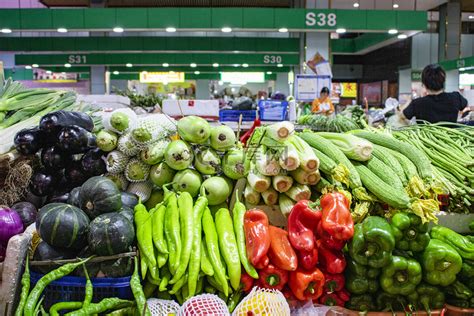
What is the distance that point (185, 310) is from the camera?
6.97 ft

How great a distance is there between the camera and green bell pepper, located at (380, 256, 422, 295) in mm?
2230

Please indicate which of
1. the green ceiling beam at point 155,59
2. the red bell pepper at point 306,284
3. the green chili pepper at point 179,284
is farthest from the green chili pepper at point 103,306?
the green ceiling beam at point 155,59

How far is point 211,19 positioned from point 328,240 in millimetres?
8106

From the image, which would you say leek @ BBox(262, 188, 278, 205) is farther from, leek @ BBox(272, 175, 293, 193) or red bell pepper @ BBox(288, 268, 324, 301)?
red bell pepper @ BBox(288, 268, 324, 301)

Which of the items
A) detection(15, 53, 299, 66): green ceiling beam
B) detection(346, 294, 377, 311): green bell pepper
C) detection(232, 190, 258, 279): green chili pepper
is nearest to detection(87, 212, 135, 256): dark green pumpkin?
detection(232, 190, 258, 279): green chili pepper

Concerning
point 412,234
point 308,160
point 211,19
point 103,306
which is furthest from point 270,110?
point 103,306

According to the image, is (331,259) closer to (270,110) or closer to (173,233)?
(173,233)

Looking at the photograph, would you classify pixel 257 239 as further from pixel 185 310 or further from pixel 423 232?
pixel 423 232

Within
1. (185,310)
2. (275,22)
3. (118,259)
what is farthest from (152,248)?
(275,22)

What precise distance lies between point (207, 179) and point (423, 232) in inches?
47.0

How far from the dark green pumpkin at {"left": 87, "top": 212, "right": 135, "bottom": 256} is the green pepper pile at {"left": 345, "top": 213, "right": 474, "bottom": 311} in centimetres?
102

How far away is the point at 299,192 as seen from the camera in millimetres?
→ 2566

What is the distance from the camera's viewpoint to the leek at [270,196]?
2.64m

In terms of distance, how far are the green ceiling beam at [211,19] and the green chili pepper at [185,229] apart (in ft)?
25.0
